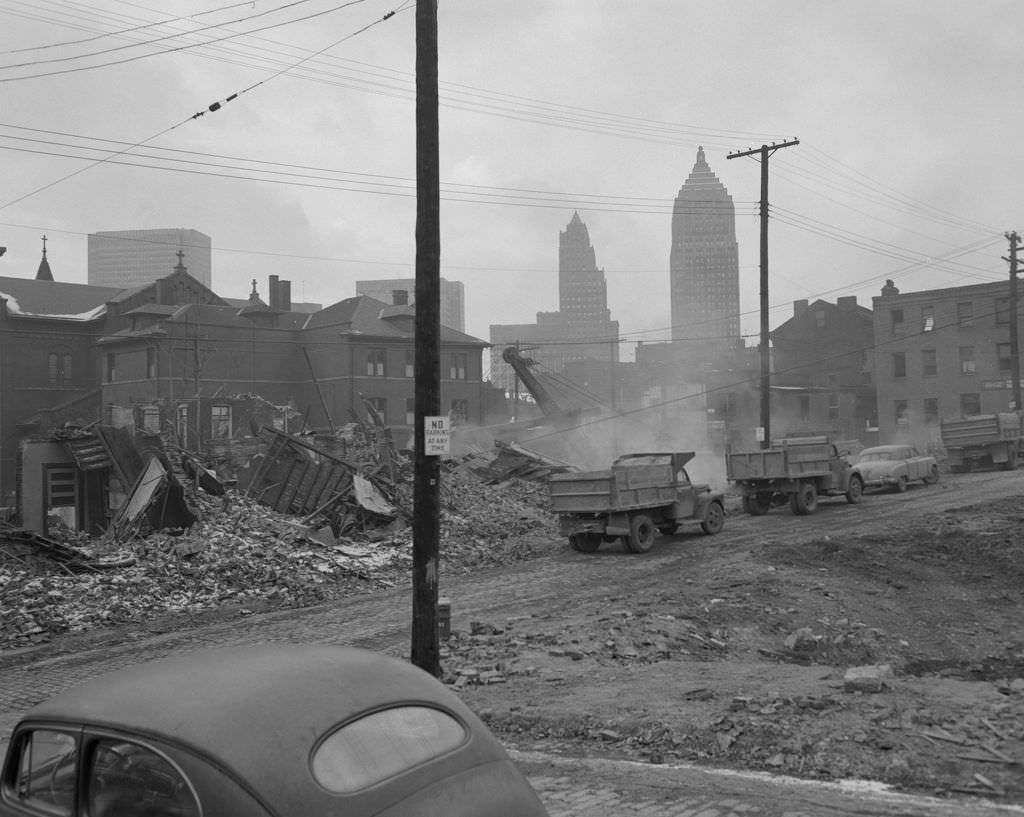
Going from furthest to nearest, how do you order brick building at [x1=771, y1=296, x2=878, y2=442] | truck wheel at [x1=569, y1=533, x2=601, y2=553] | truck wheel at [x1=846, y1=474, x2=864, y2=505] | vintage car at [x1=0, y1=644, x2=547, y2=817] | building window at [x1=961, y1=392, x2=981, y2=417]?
brick building at [x1=771, y1=296, x2=878, y2=442] < building window at [x1=961, y1=392, x2=981, y2=417] < truck wheel at [x1=846, y1=474, x2=864, y2=505] < truck wheel at [x1=569, y1=533, x2=601, y2=553] < vintage car at [x1=0, y1=644, x2=547, y2=817]

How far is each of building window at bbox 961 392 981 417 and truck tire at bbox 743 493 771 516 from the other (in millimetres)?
39971

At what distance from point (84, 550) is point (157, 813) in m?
16.7

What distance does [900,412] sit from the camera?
211 feet

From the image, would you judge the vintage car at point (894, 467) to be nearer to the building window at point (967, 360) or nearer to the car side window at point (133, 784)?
the building window at point (967, 360)

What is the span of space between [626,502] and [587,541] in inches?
64.5

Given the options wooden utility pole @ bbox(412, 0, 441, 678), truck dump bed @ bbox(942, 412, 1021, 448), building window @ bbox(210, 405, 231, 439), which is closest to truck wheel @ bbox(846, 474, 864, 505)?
truck dump bed @ bbox(942, 412, 1021, 448)

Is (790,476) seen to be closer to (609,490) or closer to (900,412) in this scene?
(609,490)

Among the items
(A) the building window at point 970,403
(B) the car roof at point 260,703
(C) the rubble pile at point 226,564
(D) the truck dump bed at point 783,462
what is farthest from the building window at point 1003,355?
(B) the car roof at point 260,703

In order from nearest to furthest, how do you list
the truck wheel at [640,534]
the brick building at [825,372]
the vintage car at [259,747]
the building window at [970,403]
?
the vintage car at [259,747]
the truck wheel at [640,534]
the building window at [970,403]
the brick building at [825,372]

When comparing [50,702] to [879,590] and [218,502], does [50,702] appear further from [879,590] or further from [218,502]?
[218,502]

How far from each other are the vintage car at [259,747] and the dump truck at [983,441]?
4038cm

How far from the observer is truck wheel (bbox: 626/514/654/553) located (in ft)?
70.5

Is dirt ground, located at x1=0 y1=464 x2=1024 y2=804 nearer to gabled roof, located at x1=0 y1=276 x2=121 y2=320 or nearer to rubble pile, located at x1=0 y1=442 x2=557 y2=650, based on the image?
rubble pile, located at x1=0 y1=442 x2=557 y2=650

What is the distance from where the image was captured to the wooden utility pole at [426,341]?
1055cm
